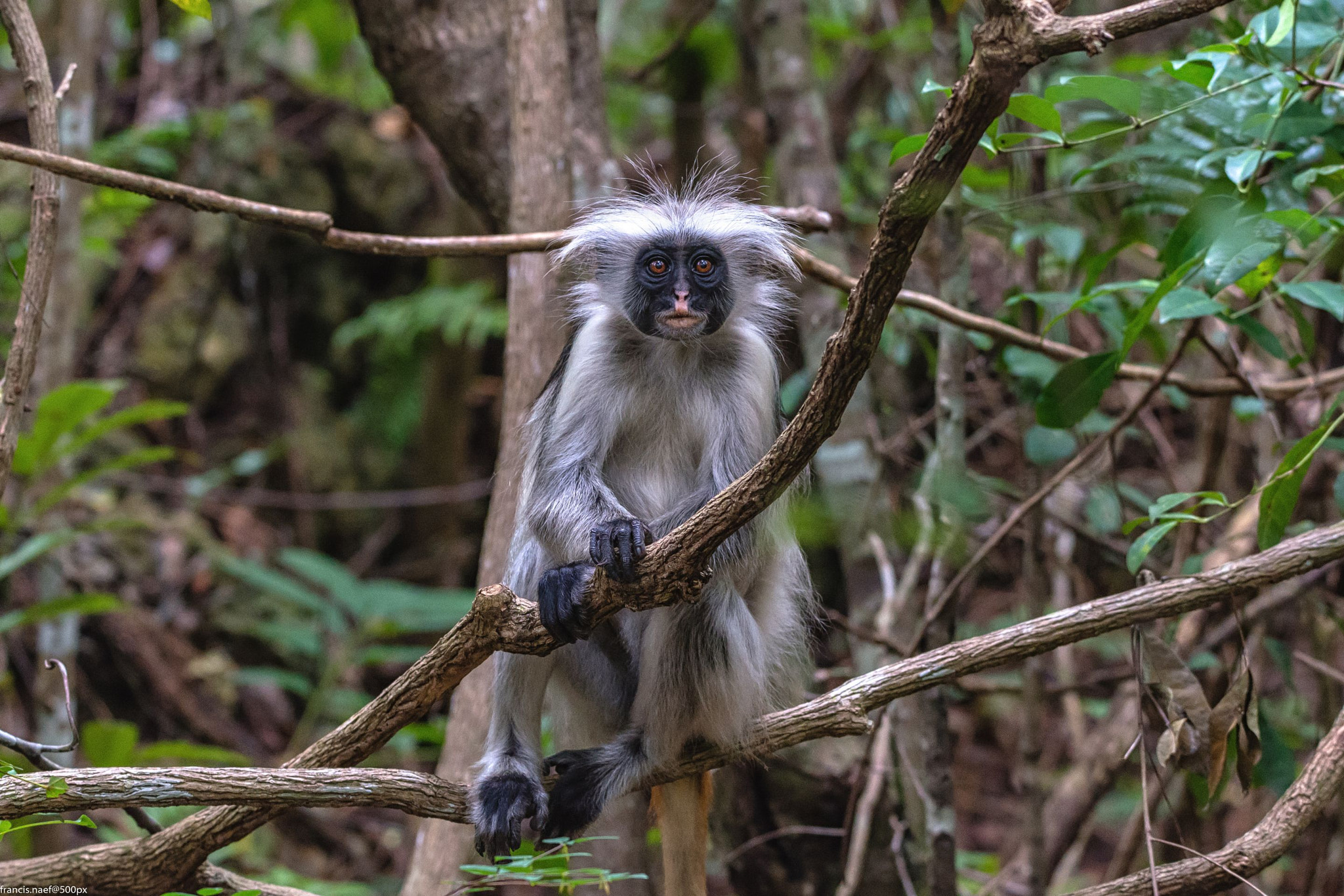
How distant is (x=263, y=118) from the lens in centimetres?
1091

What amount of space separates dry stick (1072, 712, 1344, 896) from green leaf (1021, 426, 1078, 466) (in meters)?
1.64

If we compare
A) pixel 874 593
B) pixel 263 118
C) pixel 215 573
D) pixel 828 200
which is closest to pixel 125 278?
pixel 263 118

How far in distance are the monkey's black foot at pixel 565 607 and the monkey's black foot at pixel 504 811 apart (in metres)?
0.78

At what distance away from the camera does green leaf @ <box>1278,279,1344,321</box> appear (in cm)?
383

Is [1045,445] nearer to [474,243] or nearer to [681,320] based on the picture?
[681,320]

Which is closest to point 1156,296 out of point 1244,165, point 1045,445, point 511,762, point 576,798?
point 1244,165

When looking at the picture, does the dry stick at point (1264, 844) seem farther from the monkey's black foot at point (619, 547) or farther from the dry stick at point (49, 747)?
the dry stick at point (49, 747)

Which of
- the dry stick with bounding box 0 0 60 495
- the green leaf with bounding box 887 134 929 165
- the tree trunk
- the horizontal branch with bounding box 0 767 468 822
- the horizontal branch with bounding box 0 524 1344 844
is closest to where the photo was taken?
the horizontal branch with bounding box 0 767 468 822

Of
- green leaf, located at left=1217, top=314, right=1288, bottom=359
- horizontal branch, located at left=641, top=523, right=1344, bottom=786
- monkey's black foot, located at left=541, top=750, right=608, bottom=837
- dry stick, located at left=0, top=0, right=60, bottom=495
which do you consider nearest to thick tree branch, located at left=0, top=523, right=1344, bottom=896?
horizontal branch, located at left=641, top=523, right=1344, bottom=786

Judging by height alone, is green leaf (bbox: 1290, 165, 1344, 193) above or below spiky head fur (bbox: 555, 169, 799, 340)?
below

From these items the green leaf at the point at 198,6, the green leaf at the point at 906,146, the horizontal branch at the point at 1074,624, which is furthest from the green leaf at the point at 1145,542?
the green leaf at the point at 198,6

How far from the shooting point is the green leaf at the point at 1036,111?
335 cm

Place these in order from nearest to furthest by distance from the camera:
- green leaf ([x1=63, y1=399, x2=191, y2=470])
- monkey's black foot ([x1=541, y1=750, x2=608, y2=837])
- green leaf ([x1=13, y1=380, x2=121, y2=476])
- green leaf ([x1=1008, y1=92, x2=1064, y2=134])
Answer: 1. green leaf ([x1=1008, y1=92, x2=1064, y2=134])
2. monkey's black foot ([x1=541, y1=750, x2=608, y2=837])
3. green leaf ([x1=13, y1=380, x2=121, y2=476])
4. green leaf ([x1=63, y1=399, x2=191, y2=470])

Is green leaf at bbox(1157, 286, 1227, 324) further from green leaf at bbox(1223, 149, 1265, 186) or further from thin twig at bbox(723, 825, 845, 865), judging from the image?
thin twig at bbox(723, 825, 845, 865)
